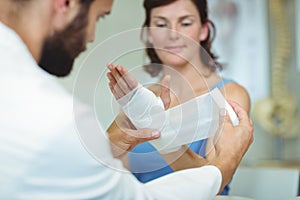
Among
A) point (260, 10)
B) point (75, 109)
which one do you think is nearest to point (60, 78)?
point (75, 109)

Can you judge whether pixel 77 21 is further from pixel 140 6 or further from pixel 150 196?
pixel 150 196

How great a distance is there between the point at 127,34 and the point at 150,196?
0.27m

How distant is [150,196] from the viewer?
61 centimetres

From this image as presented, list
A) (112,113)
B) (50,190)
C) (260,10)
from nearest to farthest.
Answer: (50,190), (112,113), (260,10)

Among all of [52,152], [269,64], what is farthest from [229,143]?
[269,64]

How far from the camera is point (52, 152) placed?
0.59 m

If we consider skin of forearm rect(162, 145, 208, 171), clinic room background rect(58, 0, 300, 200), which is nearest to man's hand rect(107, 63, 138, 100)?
skin of forearm rect(162, 145, 208, 171)

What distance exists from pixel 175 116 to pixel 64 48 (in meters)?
0.20

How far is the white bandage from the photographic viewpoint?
70 cm

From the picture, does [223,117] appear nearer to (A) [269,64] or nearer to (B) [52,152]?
(B) [52,152]

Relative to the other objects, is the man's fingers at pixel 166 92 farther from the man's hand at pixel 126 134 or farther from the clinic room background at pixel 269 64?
the clinic room background at pixel 269 64

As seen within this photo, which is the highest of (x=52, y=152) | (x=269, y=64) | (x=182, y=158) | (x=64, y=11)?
(x=64, y=11)

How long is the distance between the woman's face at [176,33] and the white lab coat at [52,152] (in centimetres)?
17

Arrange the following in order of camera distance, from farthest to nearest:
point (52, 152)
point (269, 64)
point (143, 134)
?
1. point (269, 64)
2. point (143, 134)
3. point (52, 152)
